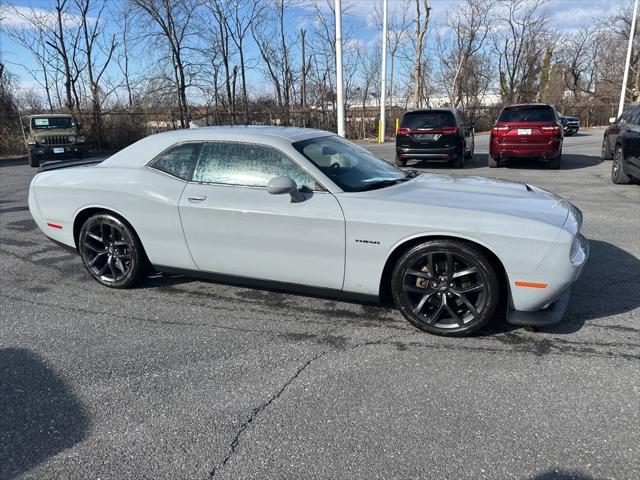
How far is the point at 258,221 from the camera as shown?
11.9 feet

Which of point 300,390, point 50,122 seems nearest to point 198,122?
point 50,122

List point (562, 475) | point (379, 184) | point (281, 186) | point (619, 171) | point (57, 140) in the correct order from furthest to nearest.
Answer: point (57, 140) < point (619, 171) < point (379, 184) < point (281, 186) < point (562, 475)

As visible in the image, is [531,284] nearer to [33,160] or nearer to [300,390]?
[300,390]

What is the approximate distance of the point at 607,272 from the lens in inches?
179

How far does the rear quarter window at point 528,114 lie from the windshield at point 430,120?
1327 mm

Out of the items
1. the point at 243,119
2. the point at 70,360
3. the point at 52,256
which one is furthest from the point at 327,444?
the point at 243,119

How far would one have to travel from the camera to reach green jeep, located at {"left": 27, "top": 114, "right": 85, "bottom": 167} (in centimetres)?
1677

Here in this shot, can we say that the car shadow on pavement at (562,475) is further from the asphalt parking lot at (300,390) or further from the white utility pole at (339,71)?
→ the white utility pole at (339,71)

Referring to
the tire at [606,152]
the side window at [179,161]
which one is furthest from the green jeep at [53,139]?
the tire at [606,152]

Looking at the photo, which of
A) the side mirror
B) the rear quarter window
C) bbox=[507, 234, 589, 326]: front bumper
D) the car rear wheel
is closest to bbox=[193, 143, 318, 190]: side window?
the side mirror

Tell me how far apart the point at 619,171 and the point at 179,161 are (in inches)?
366

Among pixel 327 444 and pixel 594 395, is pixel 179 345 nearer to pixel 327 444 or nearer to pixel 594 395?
pixel 327 444

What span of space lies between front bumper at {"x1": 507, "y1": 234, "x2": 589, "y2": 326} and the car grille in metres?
18.2

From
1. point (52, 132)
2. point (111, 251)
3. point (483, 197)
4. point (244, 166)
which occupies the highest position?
point (52, 132)
